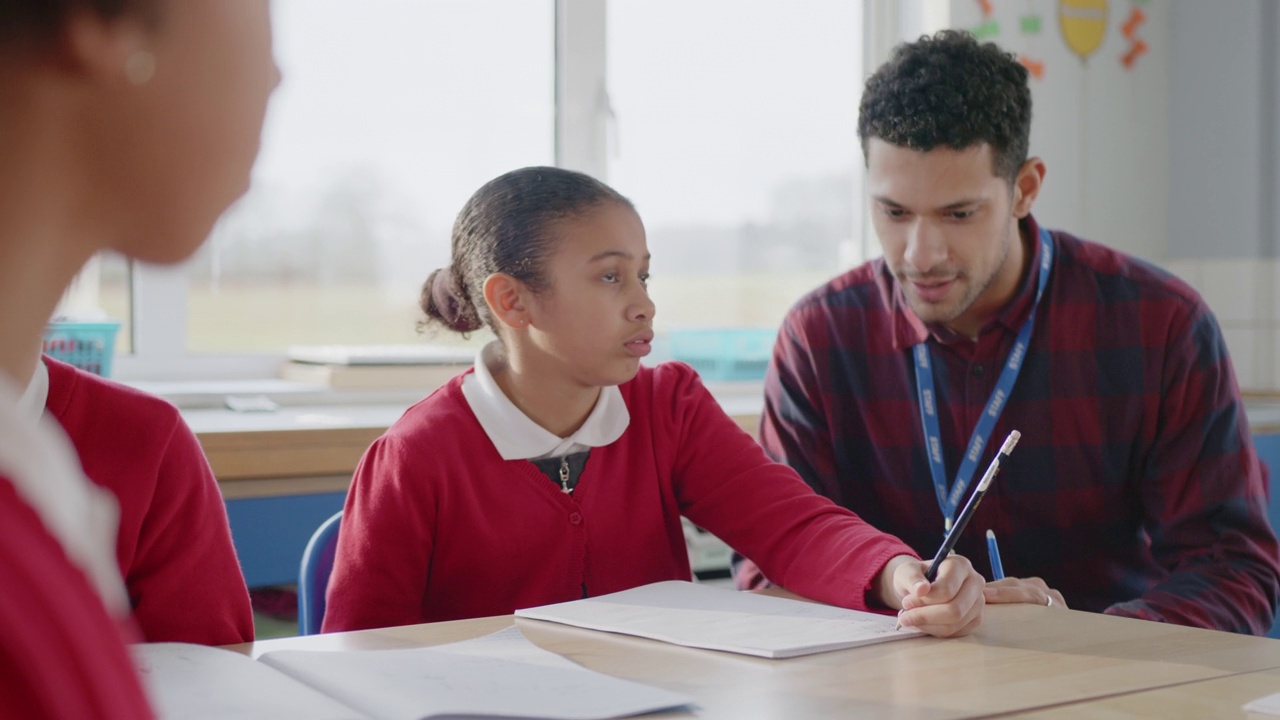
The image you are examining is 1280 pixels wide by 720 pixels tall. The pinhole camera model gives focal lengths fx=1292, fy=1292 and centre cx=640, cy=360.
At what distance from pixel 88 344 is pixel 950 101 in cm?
162

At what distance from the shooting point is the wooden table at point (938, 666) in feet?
2.95

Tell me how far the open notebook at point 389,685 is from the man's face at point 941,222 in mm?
936

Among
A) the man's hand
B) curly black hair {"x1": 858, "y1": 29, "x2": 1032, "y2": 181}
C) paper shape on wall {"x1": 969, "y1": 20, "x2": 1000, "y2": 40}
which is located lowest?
the man's hand

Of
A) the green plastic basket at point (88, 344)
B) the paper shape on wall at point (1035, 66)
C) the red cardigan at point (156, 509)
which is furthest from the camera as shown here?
the paper shape on wall at point (1035, 66)

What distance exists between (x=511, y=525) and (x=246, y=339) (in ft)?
4.94

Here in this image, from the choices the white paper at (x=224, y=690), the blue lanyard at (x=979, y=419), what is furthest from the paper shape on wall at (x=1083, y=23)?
the white paper at (x=224, y=690)

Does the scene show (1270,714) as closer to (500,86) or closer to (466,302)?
(466,302)

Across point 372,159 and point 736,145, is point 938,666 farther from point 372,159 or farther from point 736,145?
point 736,145

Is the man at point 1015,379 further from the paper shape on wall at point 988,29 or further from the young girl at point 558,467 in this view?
the paper shape on wall at point 988,29

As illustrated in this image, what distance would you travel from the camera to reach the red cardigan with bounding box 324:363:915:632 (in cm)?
144

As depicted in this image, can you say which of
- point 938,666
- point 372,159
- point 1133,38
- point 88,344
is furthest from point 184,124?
point 1133,38

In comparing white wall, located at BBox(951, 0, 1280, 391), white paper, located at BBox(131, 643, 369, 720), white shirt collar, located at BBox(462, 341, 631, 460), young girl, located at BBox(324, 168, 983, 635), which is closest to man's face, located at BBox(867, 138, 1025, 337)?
young girl, located at BBox(324, 168, 983, 635)

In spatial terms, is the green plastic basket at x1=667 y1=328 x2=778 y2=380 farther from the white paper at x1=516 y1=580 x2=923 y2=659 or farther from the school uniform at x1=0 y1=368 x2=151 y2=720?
the school uniform at x1=0 y1=368 x2=151 y2=720

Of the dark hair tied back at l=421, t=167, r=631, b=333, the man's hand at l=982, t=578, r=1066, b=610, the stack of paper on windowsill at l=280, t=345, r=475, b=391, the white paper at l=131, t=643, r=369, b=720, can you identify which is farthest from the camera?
the stack of paper on windowsill at l=280, t=345, r=475, b=391
